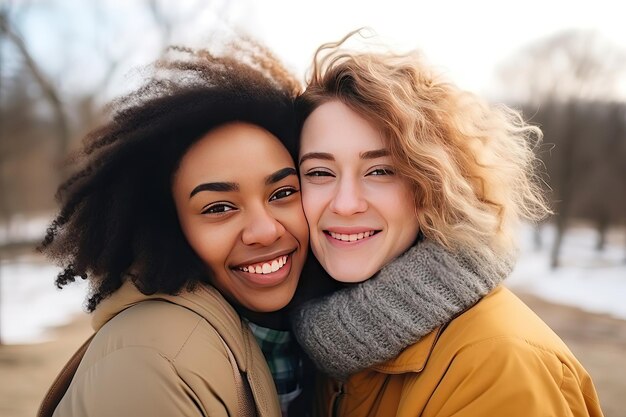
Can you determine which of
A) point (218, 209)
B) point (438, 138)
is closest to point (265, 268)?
point (218, 209)

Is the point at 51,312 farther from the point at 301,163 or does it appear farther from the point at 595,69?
the point at 595,69

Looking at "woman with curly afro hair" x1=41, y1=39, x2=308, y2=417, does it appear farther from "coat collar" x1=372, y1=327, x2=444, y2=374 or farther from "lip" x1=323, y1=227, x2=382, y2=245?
"coat collar" x1=372, y1=327, x2=444, y2=374

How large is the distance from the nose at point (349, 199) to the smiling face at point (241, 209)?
0.69 ft

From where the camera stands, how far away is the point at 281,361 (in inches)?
85.8

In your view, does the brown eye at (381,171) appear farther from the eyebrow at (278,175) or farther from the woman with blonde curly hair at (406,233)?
the eyebrow at (278,175)

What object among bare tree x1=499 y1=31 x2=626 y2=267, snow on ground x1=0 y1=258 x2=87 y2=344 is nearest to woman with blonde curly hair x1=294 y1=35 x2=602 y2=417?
snow on ground x1=0 y1=258 x2=87 y2=344

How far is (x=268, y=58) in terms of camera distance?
227cm

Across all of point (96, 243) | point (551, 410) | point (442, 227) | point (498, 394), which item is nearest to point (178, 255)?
point (96, 243)

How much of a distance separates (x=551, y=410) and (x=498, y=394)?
14cm

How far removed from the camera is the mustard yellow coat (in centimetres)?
136

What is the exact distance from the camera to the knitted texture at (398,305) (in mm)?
1659

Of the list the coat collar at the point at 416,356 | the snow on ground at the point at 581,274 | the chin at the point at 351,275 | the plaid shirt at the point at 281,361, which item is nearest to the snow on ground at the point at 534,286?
the snow on ground at the point at 581,274

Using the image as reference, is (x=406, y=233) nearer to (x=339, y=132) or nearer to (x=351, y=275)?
(x=351, y=275)

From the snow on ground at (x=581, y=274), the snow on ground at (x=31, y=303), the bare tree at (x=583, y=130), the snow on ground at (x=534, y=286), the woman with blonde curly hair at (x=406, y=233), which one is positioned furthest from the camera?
the bare tree at (x=583, y=130)
